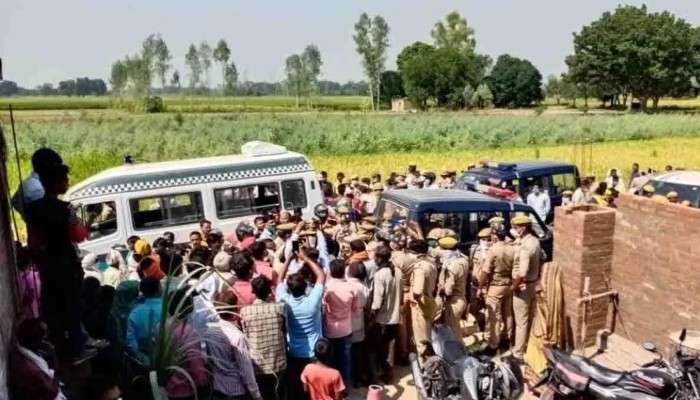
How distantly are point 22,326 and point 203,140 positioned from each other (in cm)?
2633

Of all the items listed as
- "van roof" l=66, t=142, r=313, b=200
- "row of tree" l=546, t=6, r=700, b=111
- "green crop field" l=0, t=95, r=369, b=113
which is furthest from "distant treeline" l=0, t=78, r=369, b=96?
"van roof" l=66, t=142, r=313, b=200

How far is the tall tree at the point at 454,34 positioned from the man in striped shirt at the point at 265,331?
88054mm

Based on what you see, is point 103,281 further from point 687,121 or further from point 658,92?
point 658,92

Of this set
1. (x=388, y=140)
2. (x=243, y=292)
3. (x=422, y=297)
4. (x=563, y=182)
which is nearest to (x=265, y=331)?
(x=243, y=292)

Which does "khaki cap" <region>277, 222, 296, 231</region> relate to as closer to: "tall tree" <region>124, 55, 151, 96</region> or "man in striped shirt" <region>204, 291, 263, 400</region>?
"man in striped shirt" <region>204, 291, 263, 400</region>

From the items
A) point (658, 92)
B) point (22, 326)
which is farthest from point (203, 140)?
point (658, 92)

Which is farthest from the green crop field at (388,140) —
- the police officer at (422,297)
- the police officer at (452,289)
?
the police officer at (422,297)

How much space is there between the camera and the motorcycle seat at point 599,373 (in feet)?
18.9

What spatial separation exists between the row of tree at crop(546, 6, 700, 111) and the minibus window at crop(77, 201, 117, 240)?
61.7 metres

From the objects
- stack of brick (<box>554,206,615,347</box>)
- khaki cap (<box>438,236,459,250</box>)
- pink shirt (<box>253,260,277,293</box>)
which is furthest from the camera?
stack of brick (<box>554,206,615,347</box>)

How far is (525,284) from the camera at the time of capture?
784cm

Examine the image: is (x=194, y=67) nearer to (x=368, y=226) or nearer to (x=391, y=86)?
(x=391, y=86)

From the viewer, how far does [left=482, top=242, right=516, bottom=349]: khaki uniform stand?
782cm

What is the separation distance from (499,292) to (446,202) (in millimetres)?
2050
